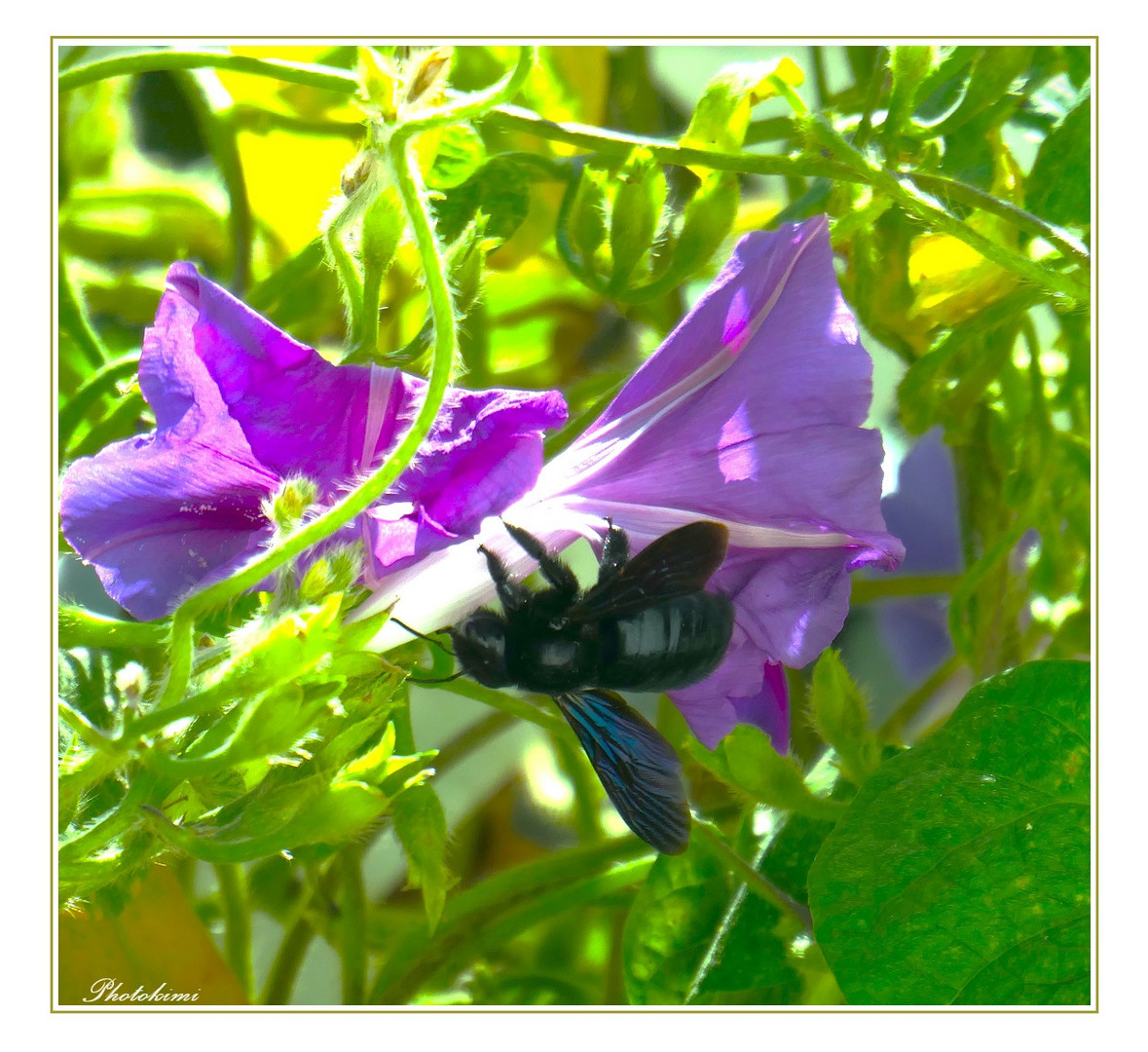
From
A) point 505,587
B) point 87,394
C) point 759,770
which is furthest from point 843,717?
point 87,394

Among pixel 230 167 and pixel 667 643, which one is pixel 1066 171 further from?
pixel 230 167

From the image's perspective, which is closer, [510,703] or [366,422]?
[366,422]

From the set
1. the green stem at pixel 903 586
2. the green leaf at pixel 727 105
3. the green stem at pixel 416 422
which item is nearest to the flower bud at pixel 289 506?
the green stem at pixel 416 422

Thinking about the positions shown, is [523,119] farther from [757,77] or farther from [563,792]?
[563,792]

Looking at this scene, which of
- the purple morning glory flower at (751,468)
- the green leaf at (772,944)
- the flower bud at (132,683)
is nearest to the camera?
the flower bud at (132,683)

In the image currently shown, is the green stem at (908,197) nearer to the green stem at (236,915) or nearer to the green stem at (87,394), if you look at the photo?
the green stem at (87,394)

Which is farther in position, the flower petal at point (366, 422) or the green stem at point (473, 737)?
the green stem at point (473, 737)
